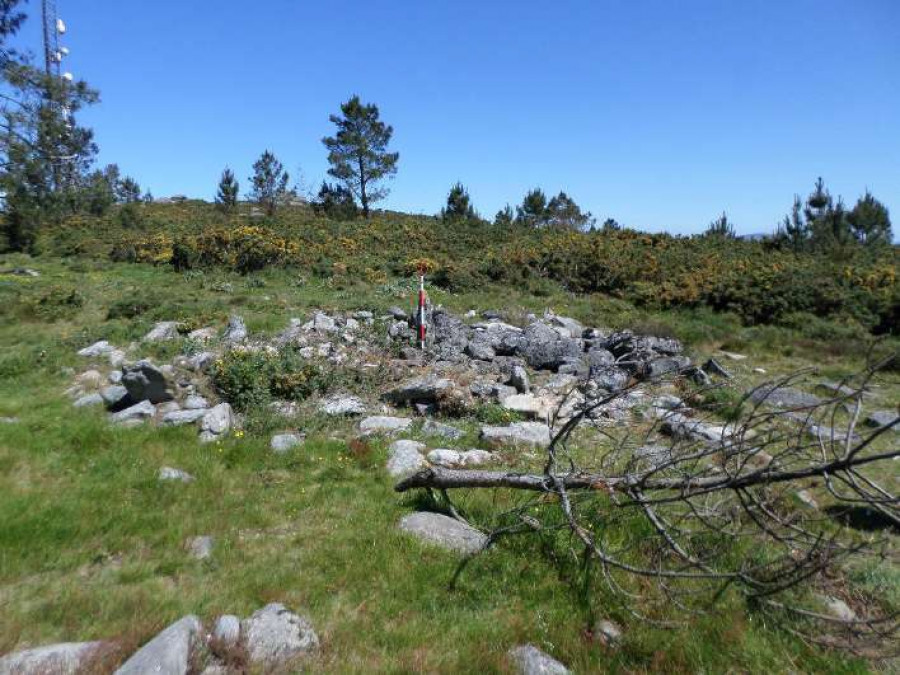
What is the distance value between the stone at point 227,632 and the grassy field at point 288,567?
26 centimetres

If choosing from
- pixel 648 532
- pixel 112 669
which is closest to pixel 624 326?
pixel 648 532

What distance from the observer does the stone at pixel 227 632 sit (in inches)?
115

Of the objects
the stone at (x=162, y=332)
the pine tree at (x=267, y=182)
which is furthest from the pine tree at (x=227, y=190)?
the stone at (x=162, y=332)

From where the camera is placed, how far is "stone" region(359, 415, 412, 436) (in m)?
6.84

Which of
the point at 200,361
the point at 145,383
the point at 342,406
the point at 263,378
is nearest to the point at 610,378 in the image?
the point at 342,406

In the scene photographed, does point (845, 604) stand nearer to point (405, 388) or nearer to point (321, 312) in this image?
point (405, 388)

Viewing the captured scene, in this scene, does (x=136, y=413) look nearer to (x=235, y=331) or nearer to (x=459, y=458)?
(x=235, y=331)

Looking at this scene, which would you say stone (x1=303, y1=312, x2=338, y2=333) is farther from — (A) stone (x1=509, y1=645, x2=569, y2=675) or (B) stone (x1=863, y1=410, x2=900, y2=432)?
(B) stone (x1=863, y1=410, x2=900, y2=432)

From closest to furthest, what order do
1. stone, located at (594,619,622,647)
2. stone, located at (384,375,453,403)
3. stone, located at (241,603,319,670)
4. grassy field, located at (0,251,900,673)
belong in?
1. stone, located at (241,603,319,670)
2. grassy field, located at (0,251,900,673)
3. stone, located at (594,619,622,647)
4. stone, located at (384,375,453,403)

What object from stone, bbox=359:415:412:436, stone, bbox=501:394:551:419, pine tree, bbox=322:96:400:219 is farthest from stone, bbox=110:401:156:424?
pine tree, bbox=322:96:400:219

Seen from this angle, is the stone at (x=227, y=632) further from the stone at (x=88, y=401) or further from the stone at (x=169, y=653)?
the stone at (x=88, y=401)

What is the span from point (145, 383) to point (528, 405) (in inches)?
217

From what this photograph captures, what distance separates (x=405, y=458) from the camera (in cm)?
581

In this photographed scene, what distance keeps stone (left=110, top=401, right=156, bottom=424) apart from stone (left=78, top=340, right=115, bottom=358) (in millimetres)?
3379
